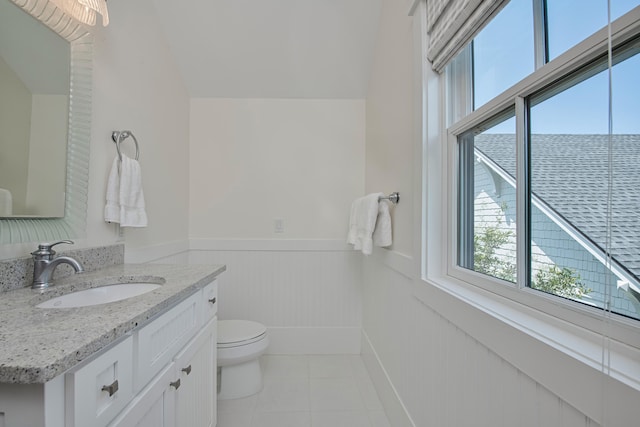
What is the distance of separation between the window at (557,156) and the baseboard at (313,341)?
5.12 ft

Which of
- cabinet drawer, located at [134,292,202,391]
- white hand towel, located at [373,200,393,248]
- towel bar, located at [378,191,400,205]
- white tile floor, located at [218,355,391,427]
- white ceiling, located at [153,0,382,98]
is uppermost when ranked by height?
white ceiling, located at [153,0,382,98]

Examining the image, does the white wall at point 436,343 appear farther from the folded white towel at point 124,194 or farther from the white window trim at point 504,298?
the folded white towel at point 124,194

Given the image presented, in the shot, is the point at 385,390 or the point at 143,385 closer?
the point at 143,385

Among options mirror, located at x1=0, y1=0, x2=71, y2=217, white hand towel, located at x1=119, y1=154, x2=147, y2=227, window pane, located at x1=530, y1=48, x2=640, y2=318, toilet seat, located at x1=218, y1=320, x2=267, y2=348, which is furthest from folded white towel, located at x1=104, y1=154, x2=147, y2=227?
window pane, located at x1=530, y1=48, x2=640, y2=318

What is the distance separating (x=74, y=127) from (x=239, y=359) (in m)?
1.36

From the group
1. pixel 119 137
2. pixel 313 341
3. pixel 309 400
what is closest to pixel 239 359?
pixel 309 400

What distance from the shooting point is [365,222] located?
177 cm

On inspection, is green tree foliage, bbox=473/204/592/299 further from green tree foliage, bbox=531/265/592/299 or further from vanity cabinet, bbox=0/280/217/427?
vanity cabinet, bbox=0/280/217/427

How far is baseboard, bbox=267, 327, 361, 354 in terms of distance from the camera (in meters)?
2.39

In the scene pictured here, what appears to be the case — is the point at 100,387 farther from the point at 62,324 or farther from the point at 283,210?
the point at 283,210

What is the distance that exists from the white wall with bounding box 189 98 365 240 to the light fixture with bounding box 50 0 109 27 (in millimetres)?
1168

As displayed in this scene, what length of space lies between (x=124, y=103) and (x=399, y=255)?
157 centimetres

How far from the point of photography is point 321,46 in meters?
2.13

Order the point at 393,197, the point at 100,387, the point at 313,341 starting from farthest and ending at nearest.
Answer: the point at 313,341 < the point at 393,197 < the point at 100,387
